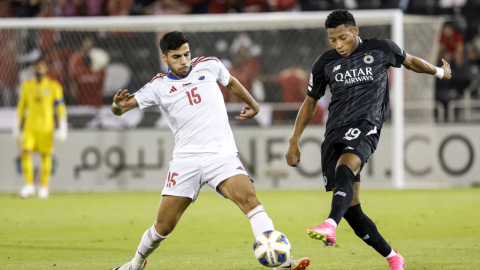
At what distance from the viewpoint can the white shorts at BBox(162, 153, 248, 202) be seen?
15.2 ft

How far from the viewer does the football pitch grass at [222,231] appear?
5.60 meters

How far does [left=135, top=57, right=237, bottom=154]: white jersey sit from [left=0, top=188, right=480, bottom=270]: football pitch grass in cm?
115

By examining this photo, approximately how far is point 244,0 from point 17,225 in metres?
10.8

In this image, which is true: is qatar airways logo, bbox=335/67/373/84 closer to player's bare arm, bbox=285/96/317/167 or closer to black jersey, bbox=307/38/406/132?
black jersey, bbox=307/38/406/132

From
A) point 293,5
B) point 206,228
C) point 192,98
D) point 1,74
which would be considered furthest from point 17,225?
point 293,5

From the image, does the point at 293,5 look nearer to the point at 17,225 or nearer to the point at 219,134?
the point at 17,225

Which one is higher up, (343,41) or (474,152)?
(343,41)

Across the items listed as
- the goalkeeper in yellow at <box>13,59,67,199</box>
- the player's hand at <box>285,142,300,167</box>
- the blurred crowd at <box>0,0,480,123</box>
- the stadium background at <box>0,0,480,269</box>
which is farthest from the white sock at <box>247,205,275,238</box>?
the blurred crowd at <box>0,0,480,123</box>

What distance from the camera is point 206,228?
8.05 m

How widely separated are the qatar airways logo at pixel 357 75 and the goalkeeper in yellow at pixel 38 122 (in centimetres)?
868

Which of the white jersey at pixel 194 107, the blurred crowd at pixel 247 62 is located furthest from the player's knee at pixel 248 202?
the blurred crowd at pixel 247 62

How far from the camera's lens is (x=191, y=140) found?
475cm

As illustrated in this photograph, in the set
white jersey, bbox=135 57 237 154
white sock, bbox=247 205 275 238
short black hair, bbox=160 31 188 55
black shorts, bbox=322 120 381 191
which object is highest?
short black hair, bbox=160 31 188 55

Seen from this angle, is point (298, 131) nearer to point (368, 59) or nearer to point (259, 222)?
point (368, 59)
